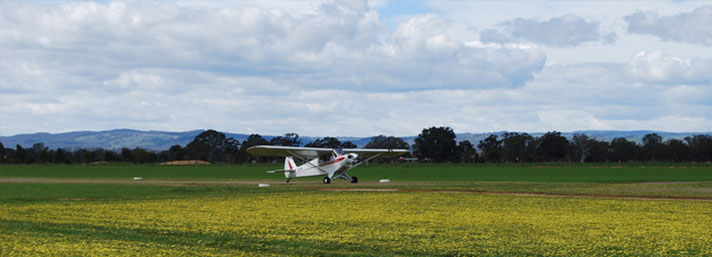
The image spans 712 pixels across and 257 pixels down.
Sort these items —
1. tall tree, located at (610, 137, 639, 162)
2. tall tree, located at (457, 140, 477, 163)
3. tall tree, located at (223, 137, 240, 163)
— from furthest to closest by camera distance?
tall tree, located at (223, 137, 240, 163) < tall tree, located at (457, 140, 477, 163) < tall tree, located at (610, 137, 639, 162)

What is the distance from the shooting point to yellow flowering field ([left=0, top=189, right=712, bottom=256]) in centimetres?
1266

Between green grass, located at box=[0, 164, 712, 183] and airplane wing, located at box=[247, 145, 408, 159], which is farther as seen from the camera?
green grass, located at box=[0, 164, 712, 183]

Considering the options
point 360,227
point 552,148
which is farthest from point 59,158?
point 360,227

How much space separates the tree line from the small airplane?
85.9 m

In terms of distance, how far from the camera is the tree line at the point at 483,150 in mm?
137625

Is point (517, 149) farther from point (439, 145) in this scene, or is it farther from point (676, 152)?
point (676, 152)

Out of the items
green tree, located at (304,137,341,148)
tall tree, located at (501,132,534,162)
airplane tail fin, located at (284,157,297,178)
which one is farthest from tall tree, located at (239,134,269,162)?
airplane tail fin, located at (284,157,297,178)

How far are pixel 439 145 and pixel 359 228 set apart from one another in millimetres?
133058

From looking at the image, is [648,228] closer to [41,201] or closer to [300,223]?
[300,223]

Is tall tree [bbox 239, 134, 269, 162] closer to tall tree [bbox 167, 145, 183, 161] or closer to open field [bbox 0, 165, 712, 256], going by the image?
tall tree [bbox 167, 145, 183, 161]

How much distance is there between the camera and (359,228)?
52.7 ft

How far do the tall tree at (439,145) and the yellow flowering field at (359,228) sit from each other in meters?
123

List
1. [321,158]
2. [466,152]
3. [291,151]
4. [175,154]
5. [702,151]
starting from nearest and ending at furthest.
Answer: [321,158], [291,151], [702,151], [466,152], [175,154]

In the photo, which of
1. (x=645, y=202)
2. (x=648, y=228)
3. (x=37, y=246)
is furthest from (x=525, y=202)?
(x=37, y=246)
